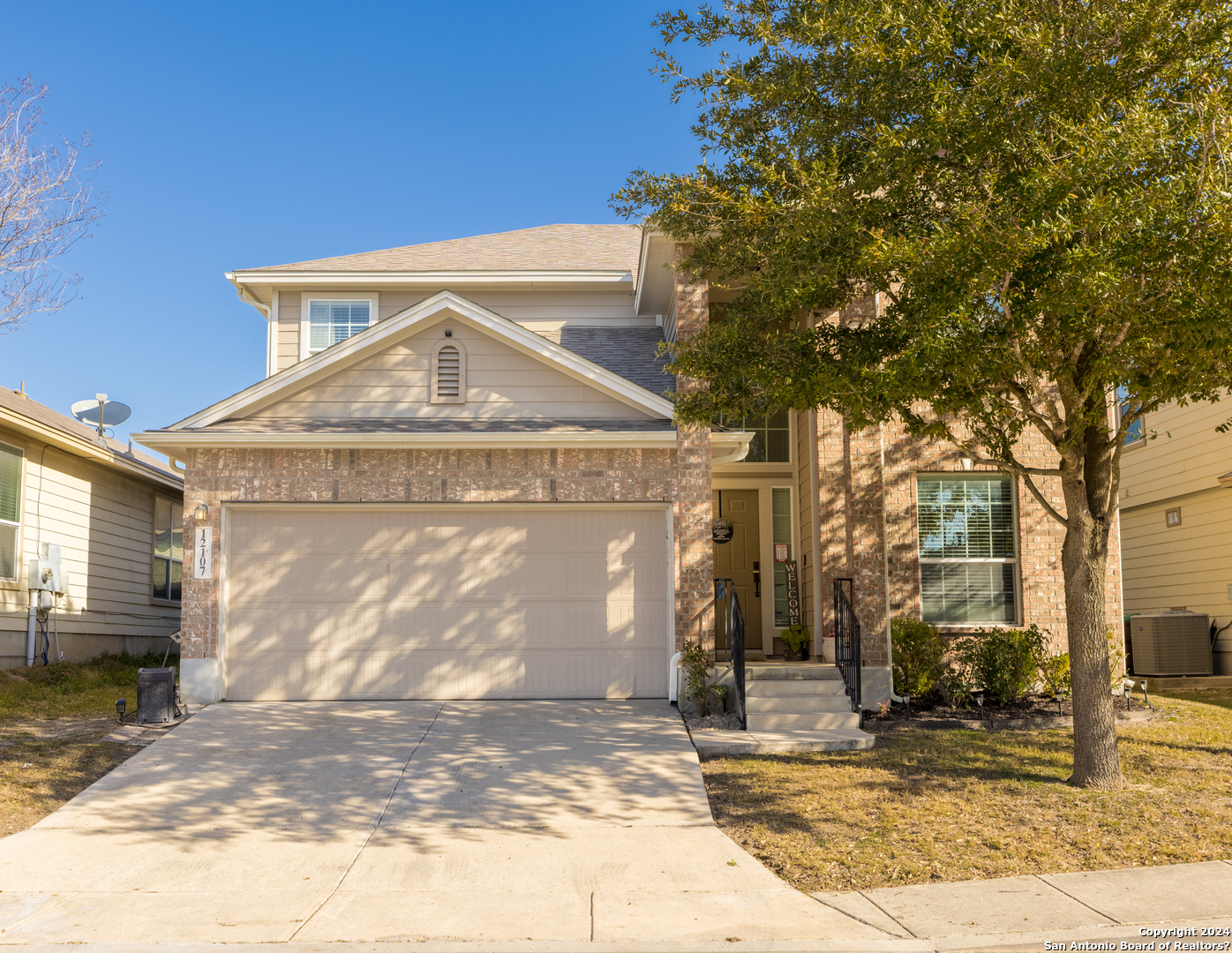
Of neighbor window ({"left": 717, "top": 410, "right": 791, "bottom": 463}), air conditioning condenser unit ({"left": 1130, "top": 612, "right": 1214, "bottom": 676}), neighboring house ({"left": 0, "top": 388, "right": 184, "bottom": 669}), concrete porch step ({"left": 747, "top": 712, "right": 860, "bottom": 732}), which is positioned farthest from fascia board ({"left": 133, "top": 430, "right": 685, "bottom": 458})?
air conditioning condenser unit ({"left": 1130, "top": 612, "right": 1214, "bottom": 676})

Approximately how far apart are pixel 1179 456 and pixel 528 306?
1076cm

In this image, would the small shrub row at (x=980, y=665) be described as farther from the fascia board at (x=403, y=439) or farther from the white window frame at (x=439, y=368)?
the white window frame at (x=439, y=368)

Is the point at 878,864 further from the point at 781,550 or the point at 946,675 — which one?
the point at 781,550

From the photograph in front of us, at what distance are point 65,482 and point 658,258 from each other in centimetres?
924

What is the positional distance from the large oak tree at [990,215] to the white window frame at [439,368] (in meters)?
3.38

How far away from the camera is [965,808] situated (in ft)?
24.4

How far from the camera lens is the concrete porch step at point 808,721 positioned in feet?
33.0

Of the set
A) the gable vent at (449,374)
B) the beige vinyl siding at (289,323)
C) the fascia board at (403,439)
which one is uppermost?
the beige vinyl siding at (289,323)

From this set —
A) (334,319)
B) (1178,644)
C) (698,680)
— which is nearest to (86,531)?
(334,319)

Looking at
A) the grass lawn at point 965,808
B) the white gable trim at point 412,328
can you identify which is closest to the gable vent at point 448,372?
the white gable trim at point 412,328

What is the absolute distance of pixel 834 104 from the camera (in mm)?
8508

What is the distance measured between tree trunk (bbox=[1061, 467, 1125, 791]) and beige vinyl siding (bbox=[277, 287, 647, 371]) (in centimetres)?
850

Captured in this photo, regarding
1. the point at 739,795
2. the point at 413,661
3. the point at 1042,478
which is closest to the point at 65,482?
the point at 413,661

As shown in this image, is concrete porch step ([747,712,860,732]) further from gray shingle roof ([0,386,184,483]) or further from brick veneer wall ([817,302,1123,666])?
gray shingle roof ([0,386,184,483])
